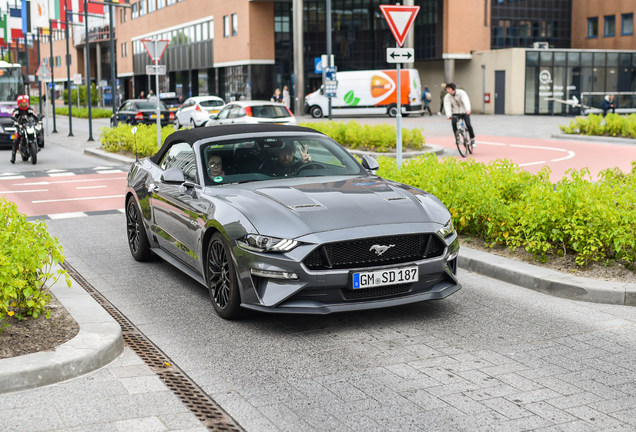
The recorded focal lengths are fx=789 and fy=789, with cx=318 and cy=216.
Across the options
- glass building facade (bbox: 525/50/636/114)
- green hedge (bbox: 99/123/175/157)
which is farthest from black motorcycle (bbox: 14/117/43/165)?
glass building facade (bbox: 525/50/636/114)

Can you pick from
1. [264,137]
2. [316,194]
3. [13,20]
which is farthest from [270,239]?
[13,20]

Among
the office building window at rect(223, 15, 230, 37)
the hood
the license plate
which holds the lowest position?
the license plate

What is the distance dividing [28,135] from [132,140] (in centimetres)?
311

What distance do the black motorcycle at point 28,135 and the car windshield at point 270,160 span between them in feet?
52.5

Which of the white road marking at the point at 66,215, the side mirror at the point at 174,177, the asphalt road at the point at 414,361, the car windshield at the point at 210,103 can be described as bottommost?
the asphalt road at the point at 414,361

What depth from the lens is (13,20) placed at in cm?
5500

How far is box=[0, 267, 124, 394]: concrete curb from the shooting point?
15.0 feet

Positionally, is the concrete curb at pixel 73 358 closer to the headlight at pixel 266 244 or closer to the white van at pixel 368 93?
the headlight at pixel 266 244

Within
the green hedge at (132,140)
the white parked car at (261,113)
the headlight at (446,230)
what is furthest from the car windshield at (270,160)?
the white parked car at (261,113)

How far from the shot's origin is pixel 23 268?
5.25 metres

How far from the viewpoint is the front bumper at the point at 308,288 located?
5426 millimetres

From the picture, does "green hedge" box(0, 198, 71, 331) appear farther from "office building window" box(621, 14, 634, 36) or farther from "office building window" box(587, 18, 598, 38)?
"office building window" box(587, 18, 598, 38)

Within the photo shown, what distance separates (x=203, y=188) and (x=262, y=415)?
2.85 m

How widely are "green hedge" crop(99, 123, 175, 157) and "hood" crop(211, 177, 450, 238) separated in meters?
16.0
